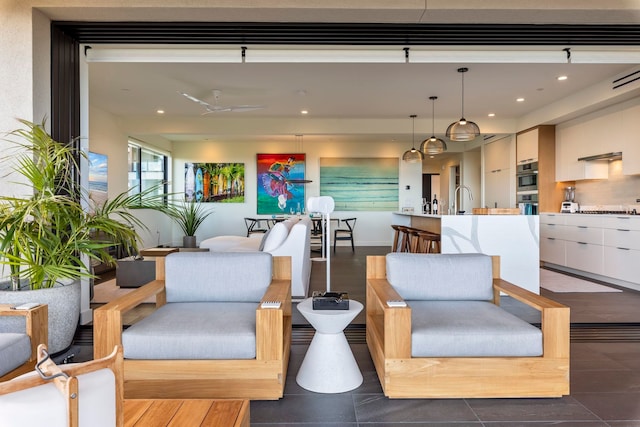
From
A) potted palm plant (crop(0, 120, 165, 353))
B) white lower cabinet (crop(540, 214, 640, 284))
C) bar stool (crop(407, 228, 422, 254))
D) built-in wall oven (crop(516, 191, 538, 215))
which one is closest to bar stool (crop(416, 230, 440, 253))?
bar stool (crop(407, 228, 422, 254))

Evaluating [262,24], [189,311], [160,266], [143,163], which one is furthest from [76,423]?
[143,163]

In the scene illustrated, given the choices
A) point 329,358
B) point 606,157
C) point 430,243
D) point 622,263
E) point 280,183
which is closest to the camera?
point 329,358

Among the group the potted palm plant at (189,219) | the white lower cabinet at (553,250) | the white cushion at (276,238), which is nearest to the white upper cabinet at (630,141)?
the white lower cabinet at (553,250)

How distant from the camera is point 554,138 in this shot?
22.1ft

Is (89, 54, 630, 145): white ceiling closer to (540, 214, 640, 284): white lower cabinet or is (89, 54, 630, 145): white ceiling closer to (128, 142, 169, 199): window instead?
(128, 142, 169, 199): window

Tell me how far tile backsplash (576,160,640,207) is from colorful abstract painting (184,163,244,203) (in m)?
6.93

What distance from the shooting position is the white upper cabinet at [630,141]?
16.6 feet

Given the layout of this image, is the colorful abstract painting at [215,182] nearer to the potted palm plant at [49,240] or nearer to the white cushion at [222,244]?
the white cushion at [222,244]

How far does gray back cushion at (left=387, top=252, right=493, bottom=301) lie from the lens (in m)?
2.61

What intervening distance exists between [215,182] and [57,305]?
23.5ft

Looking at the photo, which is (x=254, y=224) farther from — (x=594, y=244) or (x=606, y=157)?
(x=606, y=157)

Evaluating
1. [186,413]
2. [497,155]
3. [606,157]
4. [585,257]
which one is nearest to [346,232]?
[497,155]

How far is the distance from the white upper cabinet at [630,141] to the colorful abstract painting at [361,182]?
4.87 metres

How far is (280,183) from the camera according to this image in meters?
9.55
